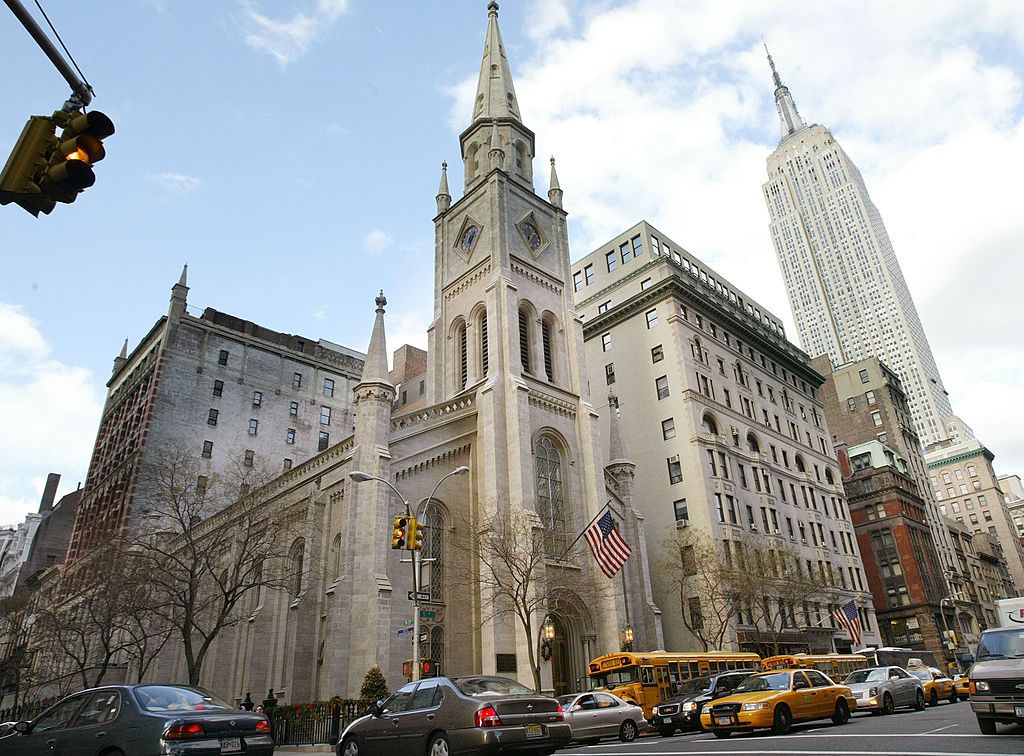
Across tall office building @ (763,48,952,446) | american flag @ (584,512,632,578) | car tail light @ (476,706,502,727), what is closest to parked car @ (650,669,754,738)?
american flag @ (584,512,632,578)

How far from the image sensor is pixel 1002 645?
44.7ft

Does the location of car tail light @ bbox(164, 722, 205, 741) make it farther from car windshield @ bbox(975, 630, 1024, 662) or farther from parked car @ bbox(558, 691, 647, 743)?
car windshield @ bbox(975, 630, 1024, 662)

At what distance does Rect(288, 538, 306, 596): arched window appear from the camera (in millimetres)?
33688

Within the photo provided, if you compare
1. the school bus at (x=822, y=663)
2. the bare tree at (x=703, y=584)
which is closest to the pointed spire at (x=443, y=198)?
the bare tree at (x=703, y=584)

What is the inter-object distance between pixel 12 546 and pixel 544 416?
8867 centimetres

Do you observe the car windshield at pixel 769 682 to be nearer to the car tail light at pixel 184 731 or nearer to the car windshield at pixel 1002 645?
the car windshield at pixel 1002 645

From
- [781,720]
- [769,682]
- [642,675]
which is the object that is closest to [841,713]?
[769,682]

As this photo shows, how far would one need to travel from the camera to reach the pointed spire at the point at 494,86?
5053cm

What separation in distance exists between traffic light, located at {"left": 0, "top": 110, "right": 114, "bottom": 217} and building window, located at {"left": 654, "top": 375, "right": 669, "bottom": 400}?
45165 mm

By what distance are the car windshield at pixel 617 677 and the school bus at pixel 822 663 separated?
733cm

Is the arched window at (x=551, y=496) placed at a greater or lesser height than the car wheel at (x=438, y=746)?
greater

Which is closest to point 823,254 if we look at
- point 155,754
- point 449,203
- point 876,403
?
point 876,403

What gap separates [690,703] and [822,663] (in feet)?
54.8

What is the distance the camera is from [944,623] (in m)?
64.9
